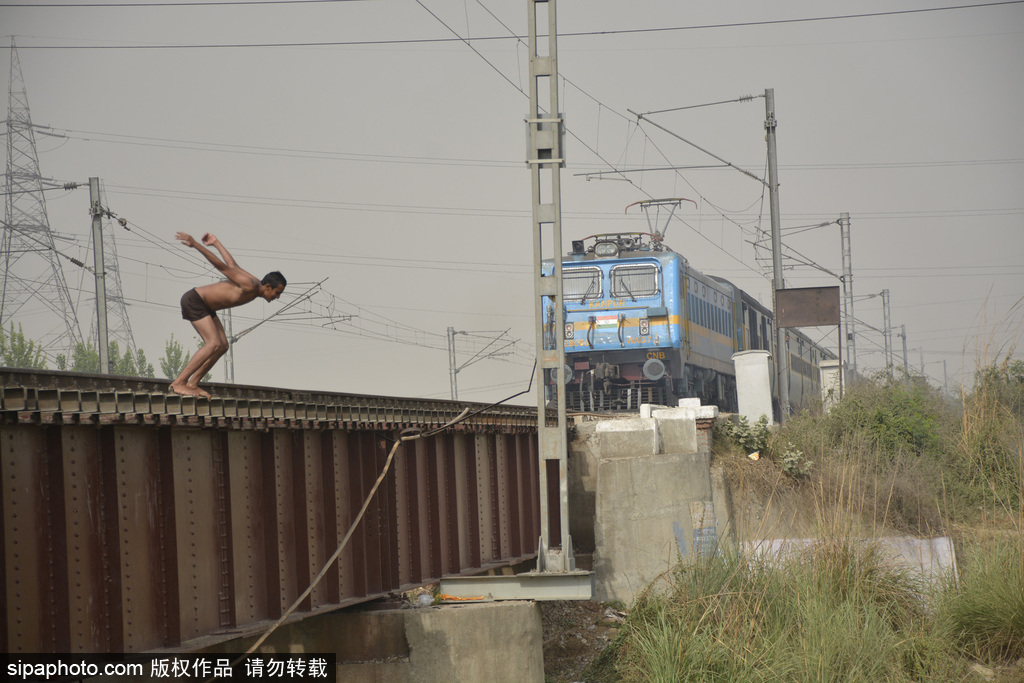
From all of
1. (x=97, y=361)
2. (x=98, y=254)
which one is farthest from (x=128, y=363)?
(x=98, y=254)

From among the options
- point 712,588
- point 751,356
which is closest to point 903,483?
point 751,356

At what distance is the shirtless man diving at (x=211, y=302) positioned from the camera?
760 cm

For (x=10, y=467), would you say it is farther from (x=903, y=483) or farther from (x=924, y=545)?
(x=903, y=483)

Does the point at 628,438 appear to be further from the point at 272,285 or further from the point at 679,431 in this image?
the point at 272,285

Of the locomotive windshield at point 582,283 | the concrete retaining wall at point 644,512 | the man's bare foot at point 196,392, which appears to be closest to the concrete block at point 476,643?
the man's bare foot at point 196,392

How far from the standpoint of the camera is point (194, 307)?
25.2ft

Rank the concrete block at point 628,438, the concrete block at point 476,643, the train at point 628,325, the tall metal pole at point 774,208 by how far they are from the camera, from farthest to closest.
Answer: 1. the train at point 628,325
2. the tall metal pole at point 774,208
3. the concrete block at point 628,438
4. the concrete block at point 476,643

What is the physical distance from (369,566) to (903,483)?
10316 mm

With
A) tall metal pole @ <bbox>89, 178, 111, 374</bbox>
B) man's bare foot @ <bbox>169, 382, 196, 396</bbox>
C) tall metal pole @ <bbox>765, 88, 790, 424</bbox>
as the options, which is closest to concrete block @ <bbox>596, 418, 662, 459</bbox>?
tall metal pole @ <bbox>765, 88, 790, 424</bbox>

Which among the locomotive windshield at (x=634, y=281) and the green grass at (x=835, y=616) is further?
the locomotive windshield at (x=634, y=281)

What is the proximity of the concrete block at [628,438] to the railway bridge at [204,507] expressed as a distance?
4.23 meters

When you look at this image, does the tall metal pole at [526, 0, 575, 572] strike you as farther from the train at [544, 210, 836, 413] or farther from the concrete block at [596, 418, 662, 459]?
the train at [544, 210, 836, 413]

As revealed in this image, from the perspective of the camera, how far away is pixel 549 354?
11320mm

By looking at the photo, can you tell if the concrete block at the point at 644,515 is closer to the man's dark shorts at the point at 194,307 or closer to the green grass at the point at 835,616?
the green grass at the point at 835,616
